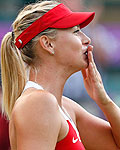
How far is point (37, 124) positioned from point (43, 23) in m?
0.64

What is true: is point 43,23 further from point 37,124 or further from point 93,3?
point 93,3

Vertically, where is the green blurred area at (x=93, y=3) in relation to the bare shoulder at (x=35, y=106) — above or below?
below

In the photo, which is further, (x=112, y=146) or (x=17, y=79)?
(x=112, y=146)

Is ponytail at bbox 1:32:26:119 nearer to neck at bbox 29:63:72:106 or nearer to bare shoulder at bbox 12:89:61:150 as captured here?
neck at bbox 29:63:72:106

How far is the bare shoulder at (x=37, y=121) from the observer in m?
1.60

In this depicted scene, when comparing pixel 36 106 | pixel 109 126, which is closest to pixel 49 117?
pixel 36 106

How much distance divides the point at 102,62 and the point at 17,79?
504cm

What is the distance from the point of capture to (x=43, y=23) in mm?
1920

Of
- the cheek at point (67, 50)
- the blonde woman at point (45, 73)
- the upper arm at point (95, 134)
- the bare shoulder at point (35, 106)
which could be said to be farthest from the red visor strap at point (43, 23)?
the upper arm at point (95, 134)

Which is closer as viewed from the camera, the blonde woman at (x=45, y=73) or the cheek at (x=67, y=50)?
the blonde woman at (x=45, y=73)

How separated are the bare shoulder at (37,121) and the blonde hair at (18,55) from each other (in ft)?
1.28

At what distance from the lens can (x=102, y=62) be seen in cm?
699

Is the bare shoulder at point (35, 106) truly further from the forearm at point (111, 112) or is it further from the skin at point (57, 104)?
the forearm at point (111, 112)

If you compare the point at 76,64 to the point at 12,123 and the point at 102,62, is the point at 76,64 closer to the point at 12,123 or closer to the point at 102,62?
the point at 12,123
